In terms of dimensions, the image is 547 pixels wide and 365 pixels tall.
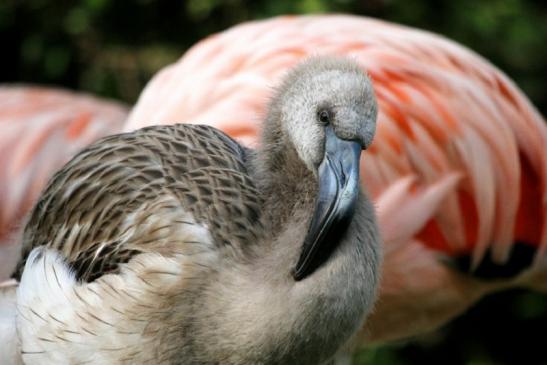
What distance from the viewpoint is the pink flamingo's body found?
166 inches

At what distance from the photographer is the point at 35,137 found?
4.34 meters

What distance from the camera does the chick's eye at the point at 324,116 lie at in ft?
7.72

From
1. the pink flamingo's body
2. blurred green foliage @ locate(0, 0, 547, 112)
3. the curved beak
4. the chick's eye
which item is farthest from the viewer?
blurred green foliage @ locate(0, 0, 547, 112)

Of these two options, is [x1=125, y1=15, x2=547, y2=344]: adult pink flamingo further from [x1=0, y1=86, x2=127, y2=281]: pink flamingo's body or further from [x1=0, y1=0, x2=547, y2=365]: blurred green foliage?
[x1=0, y1=0, x2=547, y2=365]: blurred green foliage

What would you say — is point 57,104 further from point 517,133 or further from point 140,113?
point 517,133

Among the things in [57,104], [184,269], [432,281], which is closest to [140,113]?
[57,104]

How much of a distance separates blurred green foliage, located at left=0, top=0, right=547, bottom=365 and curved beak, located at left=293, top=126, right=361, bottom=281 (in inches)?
96.0

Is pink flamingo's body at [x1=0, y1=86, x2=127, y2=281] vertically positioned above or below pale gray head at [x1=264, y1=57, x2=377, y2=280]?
below

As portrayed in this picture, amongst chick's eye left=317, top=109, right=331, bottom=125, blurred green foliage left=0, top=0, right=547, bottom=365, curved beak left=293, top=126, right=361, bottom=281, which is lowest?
blurred green foliage left=0, top=0, right=547, bottom=365

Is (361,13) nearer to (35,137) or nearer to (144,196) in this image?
(35,137)

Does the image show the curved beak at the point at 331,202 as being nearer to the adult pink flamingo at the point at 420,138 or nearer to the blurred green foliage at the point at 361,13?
the adult pink flamingo at the point at 420,138

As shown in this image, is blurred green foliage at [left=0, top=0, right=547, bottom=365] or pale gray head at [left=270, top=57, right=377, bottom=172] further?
blurred green foliage at [left=0, top=0, right=547, bottom=365]

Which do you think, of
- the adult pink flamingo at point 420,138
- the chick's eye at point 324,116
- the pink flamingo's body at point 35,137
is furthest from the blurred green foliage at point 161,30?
the chick's eye at point 324,116

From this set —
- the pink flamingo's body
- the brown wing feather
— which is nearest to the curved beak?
the brown wing feather
